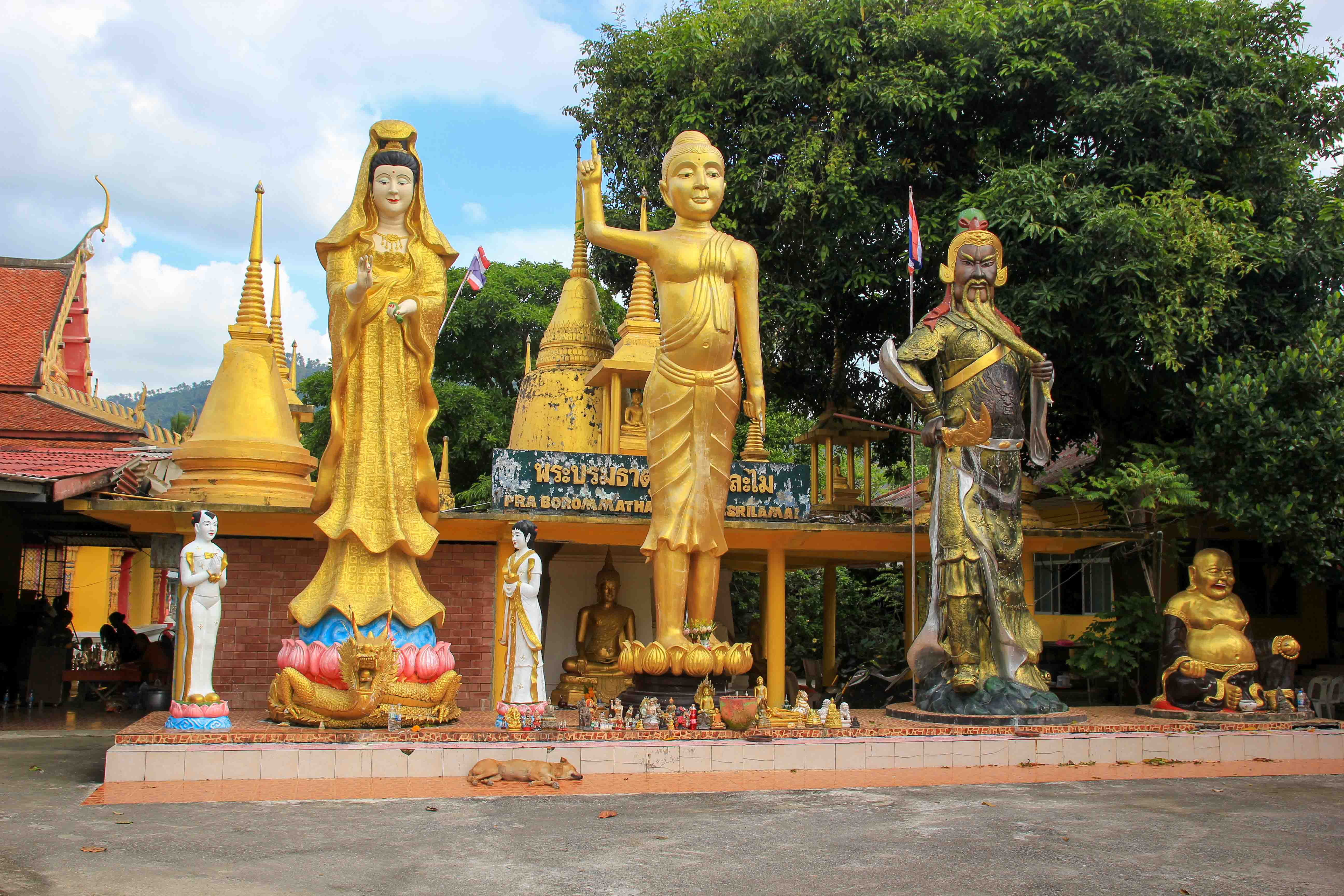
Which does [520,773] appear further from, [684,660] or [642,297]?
[642,297]

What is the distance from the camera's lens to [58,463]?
1188cm

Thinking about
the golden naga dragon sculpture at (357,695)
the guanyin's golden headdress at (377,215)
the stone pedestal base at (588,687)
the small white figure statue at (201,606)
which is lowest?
the stone pedestal base at (588,687)

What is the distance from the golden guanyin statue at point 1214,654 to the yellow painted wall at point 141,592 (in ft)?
94.4

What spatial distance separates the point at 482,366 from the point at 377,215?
54.6 feet

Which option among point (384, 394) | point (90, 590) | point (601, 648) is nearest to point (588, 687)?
point (601, 648)

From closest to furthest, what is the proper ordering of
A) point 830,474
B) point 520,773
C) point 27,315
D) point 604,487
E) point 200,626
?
point 520,773, point 200,626, point 604,487, point 830,474, point 27,315

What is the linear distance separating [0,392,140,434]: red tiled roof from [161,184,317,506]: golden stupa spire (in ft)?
11.6

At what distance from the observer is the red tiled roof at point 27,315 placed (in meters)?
15.9

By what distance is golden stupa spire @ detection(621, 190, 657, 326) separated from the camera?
1353cm

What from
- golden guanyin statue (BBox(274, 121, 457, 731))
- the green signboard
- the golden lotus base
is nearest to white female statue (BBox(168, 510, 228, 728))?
golden guanyin statue (BBox(274, 121, 457, 731))

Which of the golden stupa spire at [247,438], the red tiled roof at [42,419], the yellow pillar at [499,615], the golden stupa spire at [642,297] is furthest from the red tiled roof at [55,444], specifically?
the golden stupa spire at [642,297]

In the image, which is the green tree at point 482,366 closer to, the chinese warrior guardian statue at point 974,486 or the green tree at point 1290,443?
the chinese warrior guardian statue at point 974,486

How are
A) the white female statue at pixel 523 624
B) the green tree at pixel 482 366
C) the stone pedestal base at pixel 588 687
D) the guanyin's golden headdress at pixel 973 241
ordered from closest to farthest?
the white female statue at pixel 523 624
the guanyin's golden headdress at pixel 973 241
the stone pedestal base at pixel 588 687
the green tree at pixel 482 366

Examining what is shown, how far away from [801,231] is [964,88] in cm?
245
